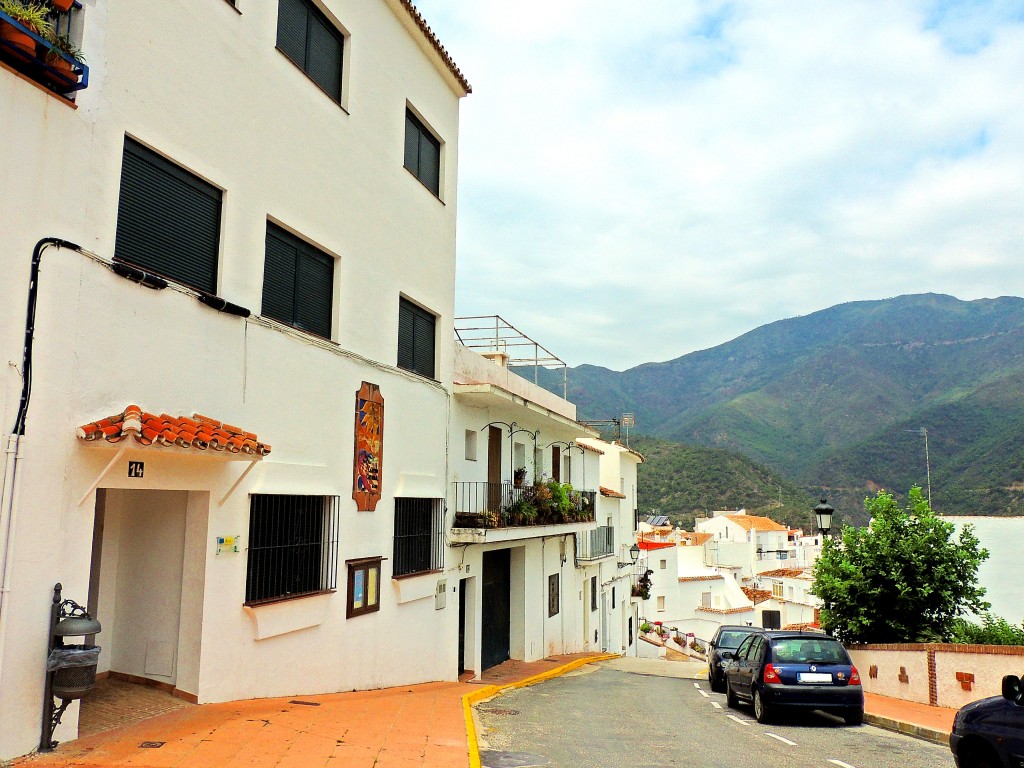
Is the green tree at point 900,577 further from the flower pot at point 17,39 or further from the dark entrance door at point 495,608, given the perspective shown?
the flower pot at point 17,39

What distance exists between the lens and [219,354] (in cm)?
893

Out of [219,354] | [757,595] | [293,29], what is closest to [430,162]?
[293,29]

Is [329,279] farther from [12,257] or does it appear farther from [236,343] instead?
[12,257]

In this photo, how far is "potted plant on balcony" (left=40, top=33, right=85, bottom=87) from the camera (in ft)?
21.8

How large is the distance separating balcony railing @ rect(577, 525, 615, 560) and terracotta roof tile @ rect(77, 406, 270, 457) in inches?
773

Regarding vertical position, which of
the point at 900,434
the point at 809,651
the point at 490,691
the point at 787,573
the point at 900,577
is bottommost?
the point at 787,573

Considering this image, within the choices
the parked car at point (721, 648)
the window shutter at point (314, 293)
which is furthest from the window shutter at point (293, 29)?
the parked car at point (721, 648)

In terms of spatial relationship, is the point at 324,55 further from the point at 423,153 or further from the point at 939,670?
the point at 939,670

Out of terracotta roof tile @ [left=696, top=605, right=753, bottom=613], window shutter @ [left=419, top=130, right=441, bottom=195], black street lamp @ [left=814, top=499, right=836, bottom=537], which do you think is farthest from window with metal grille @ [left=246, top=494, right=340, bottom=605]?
terracotta roof tile @ [left=696, top=605, right=753, bottom=613]

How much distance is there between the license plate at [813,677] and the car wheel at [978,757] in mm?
4919

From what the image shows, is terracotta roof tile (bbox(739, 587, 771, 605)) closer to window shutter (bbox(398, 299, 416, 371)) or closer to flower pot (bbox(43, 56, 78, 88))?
window shutter (bbox(398, 299, 416, 371))

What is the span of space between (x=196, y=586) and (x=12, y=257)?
155 inches

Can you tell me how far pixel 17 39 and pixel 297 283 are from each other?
4.87 metres

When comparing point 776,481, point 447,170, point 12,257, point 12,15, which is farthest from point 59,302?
point 776,481
